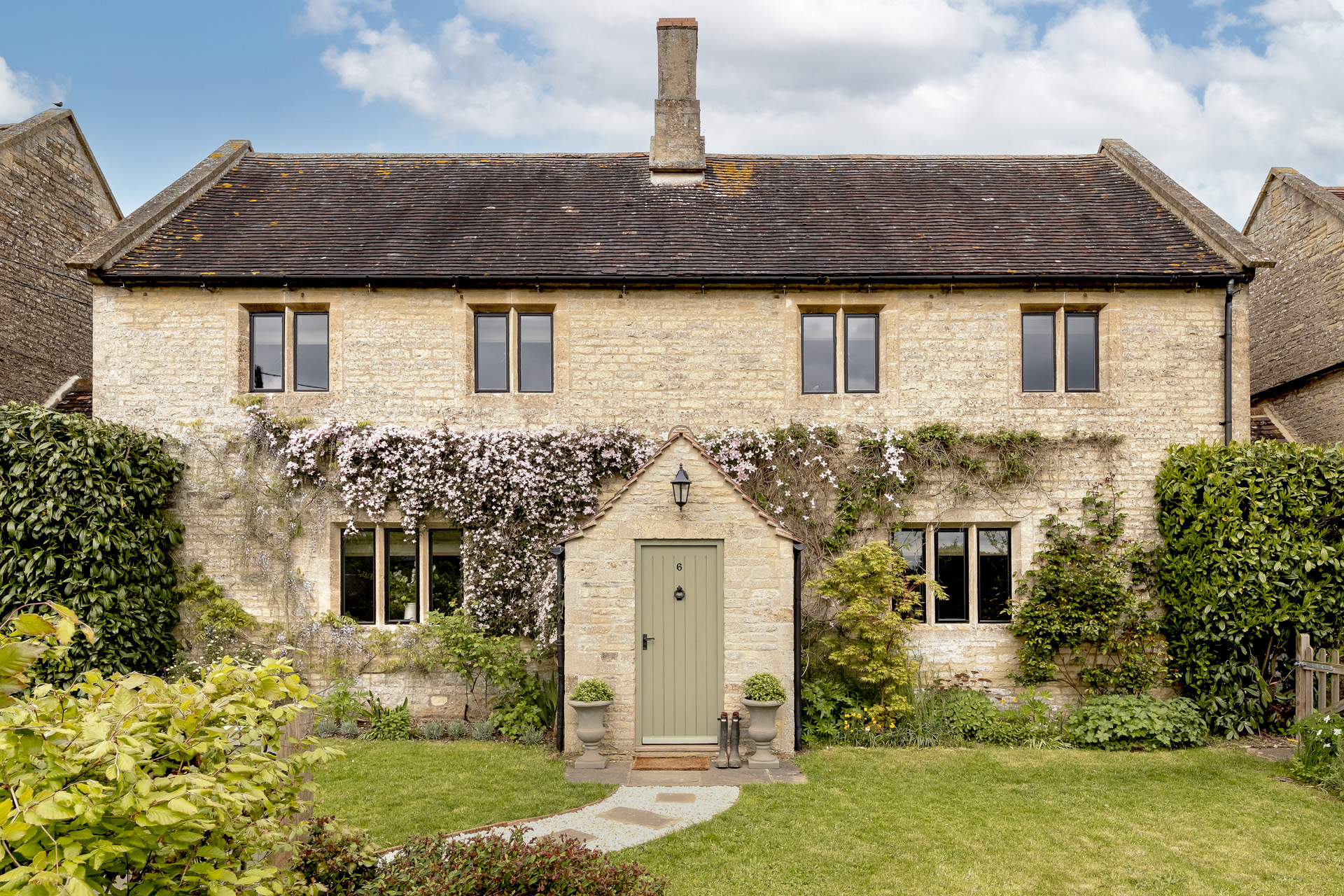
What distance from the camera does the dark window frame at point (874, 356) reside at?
36.5 ft

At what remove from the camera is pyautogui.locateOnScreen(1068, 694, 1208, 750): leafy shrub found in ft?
30.5

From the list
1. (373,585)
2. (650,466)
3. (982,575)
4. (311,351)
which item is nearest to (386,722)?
(373,585)

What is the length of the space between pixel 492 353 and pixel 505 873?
328 inches

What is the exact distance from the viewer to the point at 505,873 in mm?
4141

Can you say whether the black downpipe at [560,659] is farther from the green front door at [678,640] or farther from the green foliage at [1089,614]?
the green foliage at [1089,614]

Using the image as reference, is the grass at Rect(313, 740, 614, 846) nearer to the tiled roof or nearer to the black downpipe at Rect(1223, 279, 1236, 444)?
the tiled roof

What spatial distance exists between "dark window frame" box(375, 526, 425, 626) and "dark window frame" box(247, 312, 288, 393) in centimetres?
280

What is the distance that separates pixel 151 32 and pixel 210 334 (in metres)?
6.19

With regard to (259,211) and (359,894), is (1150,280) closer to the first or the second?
(359,894)

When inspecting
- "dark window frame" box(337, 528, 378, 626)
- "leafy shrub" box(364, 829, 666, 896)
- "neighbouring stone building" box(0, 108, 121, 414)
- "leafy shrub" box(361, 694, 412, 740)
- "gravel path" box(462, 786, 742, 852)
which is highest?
"neighbouring stone building" box(0, 108, 121, 414)

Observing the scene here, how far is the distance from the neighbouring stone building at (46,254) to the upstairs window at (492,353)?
720 centimetres

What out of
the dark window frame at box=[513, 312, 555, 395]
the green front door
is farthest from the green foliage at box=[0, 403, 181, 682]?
the green front door

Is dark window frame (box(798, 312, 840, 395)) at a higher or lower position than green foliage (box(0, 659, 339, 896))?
higher

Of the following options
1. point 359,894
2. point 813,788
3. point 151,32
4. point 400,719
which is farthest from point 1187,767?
point 151,32
